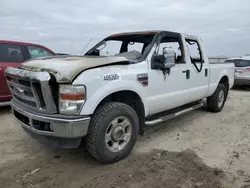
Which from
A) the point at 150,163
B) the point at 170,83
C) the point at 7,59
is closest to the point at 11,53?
the point at 7,59

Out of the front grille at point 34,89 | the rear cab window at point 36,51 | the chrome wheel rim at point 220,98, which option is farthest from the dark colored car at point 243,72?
the front grille at point 34,89

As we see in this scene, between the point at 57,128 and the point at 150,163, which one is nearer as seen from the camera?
the point at 57,128

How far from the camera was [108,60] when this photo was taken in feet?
11.1

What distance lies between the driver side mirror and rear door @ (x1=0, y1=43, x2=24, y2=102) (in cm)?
372

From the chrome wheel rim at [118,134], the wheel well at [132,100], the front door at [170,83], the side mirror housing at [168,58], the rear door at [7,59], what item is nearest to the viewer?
the chrome wheel rim at [118,134]

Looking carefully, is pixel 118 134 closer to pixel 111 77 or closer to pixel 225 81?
pixel 111 77

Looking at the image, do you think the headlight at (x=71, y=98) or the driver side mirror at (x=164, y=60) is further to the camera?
the driver side mirror at (x=164, y=60)

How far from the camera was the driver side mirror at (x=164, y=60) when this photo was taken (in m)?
3.93

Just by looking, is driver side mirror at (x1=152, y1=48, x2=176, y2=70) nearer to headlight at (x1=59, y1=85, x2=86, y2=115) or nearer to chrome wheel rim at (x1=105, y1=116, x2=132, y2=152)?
chrome wheel rim at (x1=105, y1=116, x2=132, y2=152)

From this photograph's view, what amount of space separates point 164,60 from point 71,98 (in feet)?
5.56

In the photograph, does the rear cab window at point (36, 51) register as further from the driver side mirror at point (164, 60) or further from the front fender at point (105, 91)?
the front fender at point (105, 91)

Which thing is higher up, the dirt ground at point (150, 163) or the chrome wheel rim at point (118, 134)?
the chrome wheel rim at point (118, 134)

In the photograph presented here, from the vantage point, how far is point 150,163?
11.5 ft

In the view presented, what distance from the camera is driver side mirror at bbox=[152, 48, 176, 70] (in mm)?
3930
